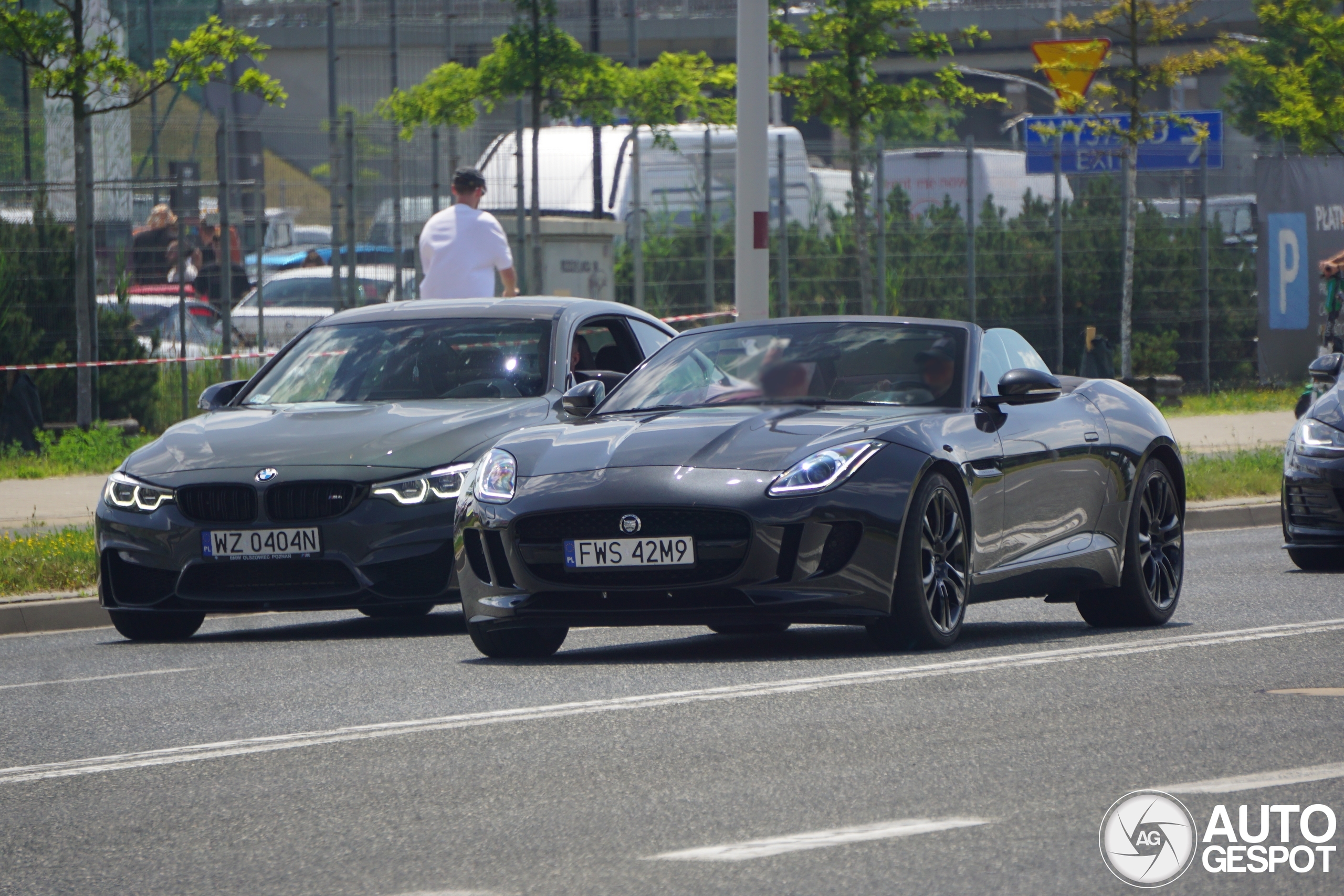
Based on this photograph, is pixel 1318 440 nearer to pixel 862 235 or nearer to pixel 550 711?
pixel 550 711

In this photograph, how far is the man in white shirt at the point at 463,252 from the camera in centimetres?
1457

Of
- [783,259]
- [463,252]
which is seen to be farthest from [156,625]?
[783,259]

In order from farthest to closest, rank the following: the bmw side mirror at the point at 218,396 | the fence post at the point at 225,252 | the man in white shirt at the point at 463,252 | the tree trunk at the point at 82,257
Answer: the fence post at the point at 225,252 < the tree trunk at the point at 82,257 < the man in white shirt at the point at 463,252 < the bmw side mirror at the point at 218,396

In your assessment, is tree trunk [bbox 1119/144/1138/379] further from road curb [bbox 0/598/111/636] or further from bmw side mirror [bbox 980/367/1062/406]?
bmw side mirror [bbox 980/367/1062/406]

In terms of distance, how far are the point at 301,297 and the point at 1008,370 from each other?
15.8 metres

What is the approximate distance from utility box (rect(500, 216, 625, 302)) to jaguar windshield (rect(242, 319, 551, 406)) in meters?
12.4

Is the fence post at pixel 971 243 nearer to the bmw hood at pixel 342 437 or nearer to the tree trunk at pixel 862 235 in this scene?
the tree trunk at pixel 862 235

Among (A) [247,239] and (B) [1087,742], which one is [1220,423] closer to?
(A) [247,239]

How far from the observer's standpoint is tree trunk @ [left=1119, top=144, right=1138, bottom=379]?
2650 cm

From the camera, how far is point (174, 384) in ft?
69.4

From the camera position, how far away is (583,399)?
29.1ft

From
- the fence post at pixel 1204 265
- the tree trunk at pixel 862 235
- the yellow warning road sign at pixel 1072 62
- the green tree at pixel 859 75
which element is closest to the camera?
the tree trunk at pixel 862 235

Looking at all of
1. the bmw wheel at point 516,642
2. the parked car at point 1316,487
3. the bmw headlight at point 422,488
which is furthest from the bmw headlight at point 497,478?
the parked car at point 1316,487

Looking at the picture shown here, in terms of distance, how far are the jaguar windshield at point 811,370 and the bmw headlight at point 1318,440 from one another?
404 centimetres
